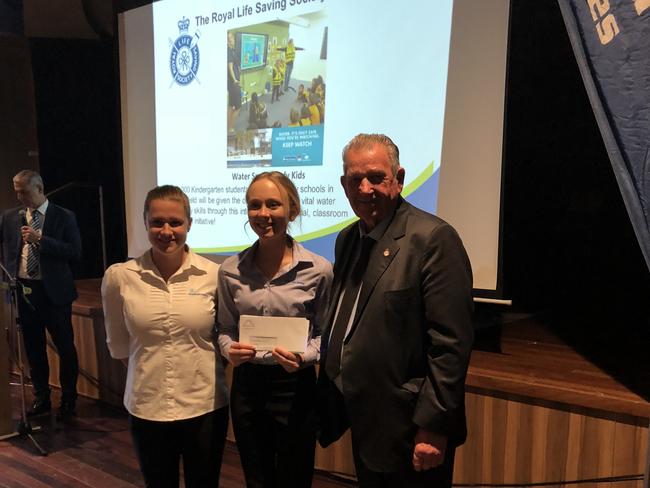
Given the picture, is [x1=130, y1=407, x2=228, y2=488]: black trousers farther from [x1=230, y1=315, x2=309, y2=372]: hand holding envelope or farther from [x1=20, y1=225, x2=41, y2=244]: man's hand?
[x1=20, y1=225, x2=41, y2=244]: man's hand

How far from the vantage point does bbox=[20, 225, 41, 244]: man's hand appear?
3159 mm

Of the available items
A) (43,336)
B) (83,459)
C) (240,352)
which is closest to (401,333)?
(240,352)

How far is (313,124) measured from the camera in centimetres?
281

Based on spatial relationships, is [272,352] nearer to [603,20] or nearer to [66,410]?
[603,20]

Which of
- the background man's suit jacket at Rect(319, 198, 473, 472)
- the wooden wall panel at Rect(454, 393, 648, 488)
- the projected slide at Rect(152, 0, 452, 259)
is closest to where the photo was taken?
the background man's suit jacket at Rect(319, 198, 473, 472)

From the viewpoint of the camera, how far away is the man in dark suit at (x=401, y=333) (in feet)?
4.16

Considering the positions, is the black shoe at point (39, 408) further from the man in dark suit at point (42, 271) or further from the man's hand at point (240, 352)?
the man's hand at point (240, 352)

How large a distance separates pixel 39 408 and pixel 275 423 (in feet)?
8.11

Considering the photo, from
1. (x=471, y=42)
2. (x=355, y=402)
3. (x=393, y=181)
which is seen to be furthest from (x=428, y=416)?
(x=471, y=42)

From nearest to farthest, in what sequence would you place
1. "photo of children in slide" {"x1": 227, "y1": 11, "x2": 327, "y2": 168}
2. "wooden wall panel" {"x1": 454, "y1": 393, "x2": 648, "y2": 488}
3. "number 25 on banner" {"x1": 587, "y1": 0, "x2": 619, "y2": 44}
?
1. "number 25 on banner" {"x1": 587, "y1": 0, "x2": 619, "y2": 44}
2. "wooden wall panel" {"x1": 454, "y1": 393, "x2": 648, "y2": 488}
3. "photo of children in slide" {"x1": 227, "y1": 11, "x2": 327, "y2": 168}

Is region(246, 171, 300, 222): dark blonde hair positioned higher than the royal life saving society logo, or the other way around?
the royal life saving society logo

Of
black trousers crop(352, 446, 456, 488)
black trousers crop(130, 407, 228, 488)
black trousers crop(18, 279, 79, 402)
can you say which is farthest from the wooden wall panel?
black trousers crop(18, 279, 79, 402)

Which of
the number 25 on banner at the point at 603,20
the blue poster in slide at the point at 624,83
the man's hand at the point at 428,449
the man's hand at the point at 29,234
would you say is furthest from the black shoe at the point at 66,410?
the number 25 on banner at the point at 603,20

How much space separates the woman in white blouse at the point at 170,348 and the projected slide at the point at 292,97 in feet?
3.84
